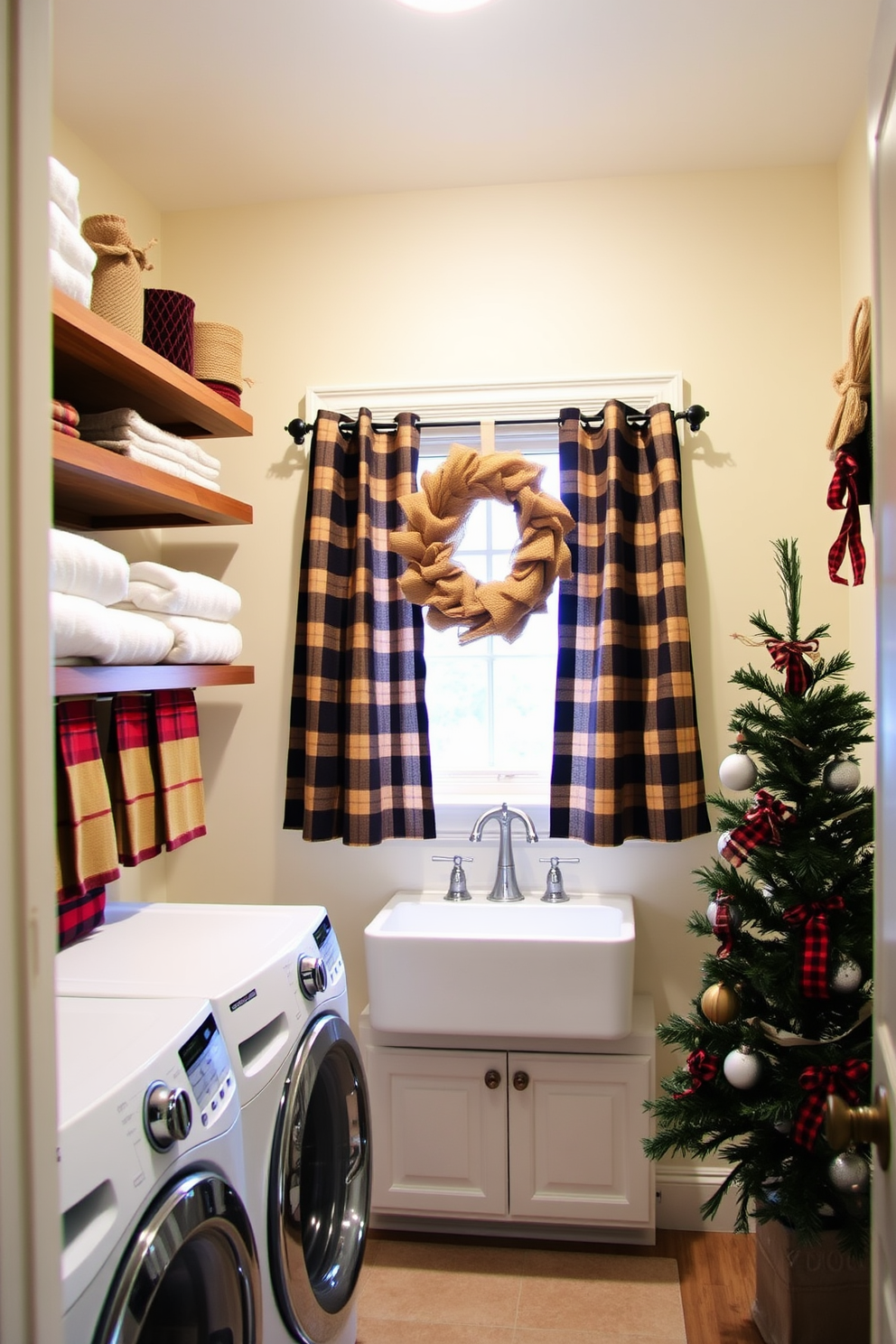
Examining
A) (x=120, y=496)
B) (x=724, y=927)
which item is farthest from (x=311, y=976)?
(x=120, y=496)

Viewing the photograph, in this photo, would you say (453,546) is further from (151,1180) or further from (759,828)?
(151,1180)

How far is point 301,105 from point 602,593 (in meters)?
1.38

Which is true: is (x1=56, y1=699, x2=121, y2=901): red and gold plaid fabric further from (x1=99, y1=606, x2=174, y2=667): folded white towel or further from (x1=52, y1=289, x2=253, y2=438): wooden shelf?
(x1=52, y1=289, x2=253, y2=438): wooden shelf

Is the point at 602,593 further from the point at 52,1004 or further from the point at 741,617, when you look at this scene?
the point at 52,1004

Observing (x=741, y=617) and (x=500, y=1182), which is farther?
(x=741, y=617)

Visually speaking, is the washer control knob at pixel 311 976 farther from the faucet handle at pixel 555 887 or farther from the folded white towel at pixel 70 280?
the folded white towel at pixel 70 280

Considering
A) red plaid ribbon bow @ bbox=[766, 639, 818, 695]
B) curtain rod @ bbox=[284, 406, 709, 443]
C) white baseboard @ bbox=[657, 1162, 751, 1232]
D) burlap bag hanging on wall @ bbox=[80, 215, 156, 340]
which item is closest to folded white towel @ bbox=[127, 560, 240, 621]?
burlap bag hanging on wall @ bbox=[80, 215, 156, 340]

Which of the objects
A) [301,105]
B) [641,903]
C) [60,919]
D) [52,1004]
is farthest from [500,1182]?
[301,105]

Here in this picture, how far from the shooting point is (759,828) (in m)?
1.88

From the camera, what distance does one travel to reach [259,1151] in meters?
1.51

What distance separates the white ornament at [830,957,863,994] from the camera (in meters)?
1.79

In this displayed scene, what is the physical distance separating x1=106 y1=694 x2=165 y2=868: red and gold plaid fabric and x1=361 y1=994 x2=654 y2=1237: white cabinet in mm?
837

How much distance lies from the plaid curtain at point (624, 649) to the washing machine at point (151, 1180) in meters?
1.32

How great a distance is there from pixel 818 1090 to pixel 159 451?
180cm
